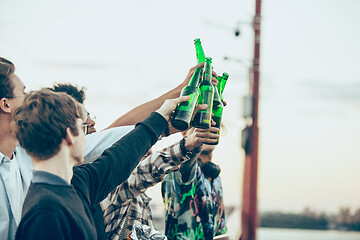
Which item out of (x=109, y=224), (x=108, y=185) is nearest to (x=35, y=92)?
(x=108, y=185)

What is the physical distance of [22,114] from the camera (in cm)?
142

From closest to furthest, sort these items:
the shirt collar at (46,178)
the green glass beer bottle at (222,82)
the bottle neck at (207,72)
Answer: the shirt collar at (46,178)
the bottle neck at (207,72)
the green glass beer bottle at (222,82)

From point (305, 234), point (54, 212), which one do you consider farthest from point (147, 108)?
point (305, 234)

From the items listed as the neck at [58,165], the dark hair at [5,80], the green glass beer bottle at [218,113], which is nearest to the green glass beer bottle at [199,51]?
the green glass beer bottle at [218,113]

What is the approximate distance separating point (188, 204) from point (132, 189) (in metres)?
0.75

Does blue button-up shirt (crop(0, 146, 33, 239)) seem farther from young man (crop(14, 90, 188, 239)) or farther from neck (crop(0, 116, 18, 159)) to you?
young man (crop(14, 90, 188, 239))

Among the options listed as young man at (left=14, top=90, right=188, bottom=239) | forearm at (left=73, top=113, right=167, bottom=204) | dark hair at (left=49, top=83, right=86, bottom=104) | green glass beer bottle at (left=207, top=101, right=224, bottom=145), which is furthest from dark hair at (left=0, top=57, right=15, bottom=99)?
green glass beer bottle at (left=207, top=101, right=224, bottom=145)

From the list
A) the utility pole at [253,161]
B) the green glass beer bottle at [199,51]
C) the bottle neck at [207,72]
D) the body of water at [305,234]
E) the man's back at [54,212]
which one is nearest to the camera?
the man's back at [54,212]

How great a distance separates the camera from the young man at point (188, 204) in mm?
2609

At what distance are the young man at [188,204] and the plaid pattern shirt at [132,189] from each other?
1.53ft

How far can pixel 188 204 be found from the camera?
2664mm

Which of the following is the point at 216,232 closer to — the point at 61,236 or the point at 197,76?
the point at 197,76

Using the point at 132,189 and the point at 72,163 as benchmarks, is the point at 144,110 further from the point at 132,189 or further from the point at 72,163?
the point at 72,163

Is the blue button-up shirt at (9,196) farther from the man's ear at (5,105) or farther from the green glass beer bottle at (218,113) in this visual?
the green glass beer bottle at (218,113)
